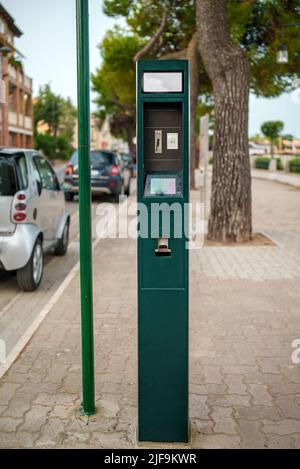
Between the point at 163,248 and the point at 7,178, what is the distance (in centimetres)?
416

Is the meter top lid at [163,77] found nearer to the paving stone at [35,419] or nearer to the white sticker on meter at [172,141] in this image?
the white sticker on meter at [172,141]

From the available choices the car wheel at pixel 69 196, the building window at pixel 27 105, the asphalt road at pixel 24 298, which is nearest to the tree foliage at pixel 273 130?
the building window at pixel 27 105

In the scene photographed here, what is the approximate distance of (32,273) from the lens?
283 inches

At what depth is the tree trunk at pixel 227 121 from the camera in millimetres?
10180

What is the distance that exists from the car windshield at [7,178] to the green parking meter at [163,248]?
3984mm

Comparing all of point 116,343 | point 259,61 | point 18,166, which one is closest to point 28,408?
point 116,343

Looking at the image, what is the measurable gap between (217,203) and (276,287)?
3.26 metres

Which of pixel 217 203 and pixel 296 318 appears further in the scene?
pixel 217 203

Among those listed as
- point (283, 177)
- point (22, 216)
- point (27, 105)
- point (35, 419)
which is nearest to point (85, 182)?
point (35, 419)

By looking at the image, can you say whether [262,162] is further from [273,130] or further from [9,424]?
[9,424]

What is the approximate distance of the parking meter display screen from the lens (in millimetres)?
3234

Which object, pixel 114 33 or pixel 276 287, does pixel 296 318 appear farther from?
pixel 114 33

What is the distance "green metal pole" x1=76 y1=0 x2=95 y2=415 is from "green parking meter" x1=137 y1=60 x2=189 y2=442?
0.44 m

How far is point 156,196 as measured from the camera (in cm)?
321
